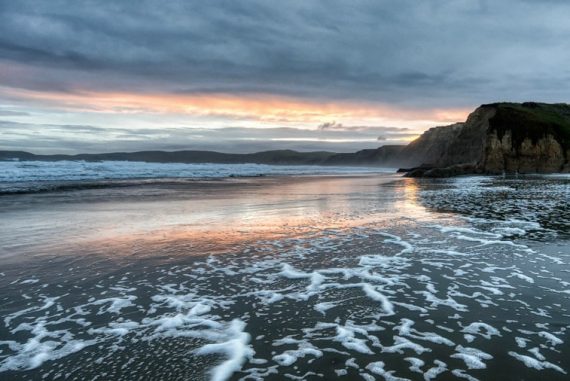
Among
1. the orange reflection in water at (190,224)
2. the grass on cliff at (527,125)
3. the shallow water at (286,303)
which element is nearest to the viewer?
the shallow water at (286,303)

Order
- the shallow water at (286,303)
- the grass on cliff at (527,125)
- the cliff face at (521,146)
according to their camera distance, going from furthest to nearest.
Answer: the grass on cliff at (527,125), the cliff face at (521,146), the shallow water at (286,303)

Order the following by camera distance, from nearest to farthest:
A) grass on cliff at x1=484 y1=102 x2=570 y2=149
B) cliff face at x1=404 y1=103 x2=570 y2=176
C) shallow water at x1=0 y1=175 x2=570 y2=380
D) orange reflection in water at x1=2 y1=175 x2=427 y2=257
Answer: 1. shallow water at x1=0 y1=175 x2=570 y2=380
2. orange reflection in water at x1=2 y1=175 x2=427 y2=257
3. cliff face at x1=404 y1=103 x2=570 y2=176
4. grass on cliff at x1=484 y1=102 x2=570 y2=149

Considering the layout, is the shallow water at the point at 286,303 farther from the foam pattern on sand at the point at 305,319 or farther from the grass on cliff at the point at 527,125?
the grass on cliff at the point at 527,125

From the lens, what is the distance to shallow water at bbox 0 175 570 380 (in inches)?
163

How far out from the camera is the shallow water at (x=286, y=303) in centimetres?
414

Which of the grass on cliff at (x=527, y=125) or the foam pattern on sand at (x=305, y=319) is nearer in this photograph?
the foam pattern on sand at (x=305, y=319)

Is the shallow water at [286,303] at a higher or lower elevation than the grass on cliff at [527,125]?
lower

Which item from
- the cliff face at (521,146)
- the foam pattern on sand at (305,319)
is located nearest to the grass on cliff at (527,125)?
the cliff face at (521,146)

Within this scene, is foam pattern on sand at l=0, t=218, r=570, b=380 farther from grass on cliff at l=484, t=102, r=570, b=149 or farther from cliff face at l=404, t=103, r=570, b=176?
grass on cliff at l=484, t=102, r=570, b=149

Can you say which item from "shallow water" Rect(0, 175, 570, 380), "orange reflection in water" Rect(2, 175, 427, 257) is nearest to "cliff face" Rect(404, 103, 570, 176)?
"orange reflection in water" Rect(2, 175, 427, 257)

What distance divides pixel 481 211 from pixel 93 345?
14215mm

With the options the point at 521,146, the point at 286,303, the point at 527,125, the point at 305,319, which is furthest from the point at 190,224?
the point at 527,125

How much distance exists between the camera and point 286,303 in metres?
5.82

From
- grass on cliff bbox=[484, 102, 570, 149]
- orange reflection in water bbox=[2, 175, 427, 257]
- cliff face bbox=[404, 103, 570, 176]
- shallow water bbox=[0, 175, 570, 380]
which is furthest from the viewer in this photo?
grass on cliff bbox=[484, 102, 570, 149]
